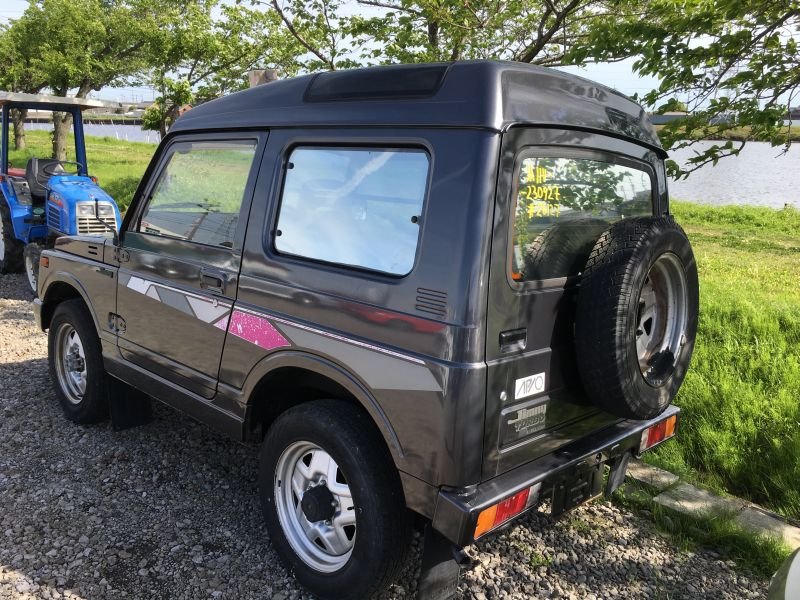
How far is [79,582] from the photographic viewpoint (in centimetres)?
268

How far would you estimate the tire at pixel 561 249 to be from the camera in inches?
91.3

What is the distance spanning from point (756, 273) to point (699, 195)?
54.4 feet

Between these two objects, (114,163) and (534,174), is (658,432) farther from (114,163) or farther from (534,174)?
(114,163)

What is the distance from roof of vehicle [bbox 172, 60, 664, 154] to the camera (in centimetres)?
211

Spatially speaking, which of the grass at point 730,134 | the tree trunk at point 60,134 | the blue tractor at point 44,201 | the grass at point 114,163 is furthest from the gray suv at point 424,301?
the tree trunk at point 60,134

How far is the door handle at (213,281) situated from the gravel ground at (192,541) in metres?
1.20

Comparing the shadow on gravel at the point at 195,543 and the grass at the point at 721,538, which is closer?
the shadow on gravel at the point at 195,543

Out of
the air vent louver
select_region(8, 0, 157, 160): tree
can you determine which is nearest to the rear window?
the air vent louver

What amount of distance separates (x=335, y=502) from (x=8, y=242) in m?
7.23

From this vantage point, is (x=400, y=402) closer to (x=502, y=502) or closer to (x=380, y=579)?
(x=502, y=502)

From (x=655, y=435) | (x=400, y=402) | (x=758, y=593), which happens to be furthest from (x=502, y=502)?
(x=758, y=593)

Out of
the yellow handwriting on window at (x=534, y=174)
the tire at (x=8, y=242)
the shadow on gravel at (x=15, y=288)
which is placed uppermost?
the yellow handwriting on window at (x=534, y=174)

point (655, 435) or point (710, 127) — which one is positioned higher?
point (710, 127)

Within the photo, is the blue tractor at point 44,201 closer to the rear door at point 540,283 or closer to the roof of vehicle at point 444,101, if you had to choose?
the roof of vehicle at point 444,101
